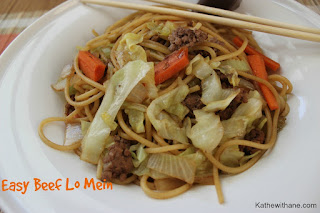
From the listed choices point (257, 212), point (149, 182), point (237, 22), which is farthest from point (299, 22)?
point (149, 182)

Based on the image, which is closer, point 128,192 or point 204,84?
point 128,192

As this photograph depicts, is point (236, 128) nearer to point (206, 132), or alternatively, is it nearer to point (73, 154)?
point (206, 132)

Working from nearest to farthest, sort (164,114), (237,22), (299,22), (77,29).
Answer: (164,114)
(237,22)
(299,22)
(77,29)

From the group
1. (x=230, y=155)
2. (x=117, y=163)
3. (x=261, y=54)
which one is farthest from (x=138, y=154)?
(x=261, y=54)

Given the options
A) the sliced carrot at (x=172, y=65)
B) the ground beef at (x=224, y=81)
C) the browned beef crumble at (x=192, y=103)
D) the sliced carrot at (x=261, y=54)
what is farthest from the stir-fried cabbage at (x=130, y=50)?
the sliced carrot at (x=261, y=54)

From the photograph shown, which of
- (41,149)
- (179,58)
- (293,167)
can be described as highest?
(179,58)

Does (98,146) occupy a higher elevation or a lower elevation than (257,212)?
higher

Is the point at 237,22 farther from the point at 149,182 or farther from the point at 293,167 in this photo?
the point at 149,182
